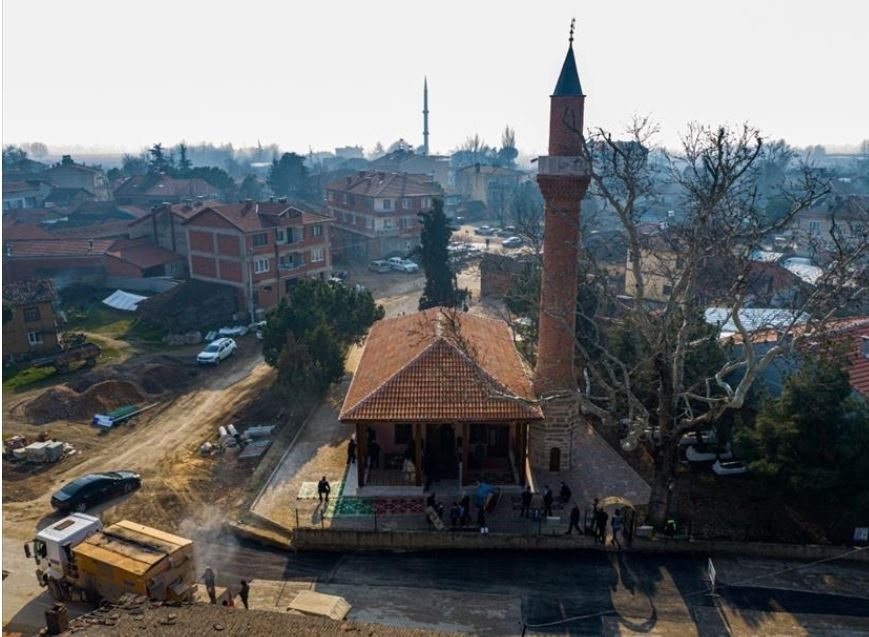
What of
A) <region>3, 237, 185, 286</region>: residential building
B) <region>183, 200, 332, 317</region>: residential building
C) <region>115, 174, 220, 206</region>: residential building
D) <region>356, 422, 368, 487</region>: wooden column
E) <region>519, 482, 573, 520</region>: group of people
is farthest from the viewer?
<region>115, 174, 220, 206</region>: residential building

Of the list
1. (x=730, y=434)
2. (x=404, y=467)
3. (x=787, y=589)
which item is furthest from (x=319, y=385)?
(x=787, y=589)

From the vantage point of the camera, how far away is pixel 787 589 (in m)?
18.7

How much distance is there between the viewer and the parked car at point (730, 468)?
79.4 feet

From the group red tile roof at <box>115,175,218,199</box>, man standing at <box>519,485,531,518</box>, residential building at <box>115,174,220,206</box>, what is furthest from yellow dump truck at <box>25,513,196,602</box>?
red tile roof at <box>115,175,218,199</box>

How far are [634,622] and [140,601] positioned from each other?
40.7 ft

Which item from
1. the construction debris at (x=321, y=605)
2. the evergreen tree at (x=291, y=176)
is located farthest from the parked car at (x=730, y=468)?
the evergreen tree at (x=291, y=176)

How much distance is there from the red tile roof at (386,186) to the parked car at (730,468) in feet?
166

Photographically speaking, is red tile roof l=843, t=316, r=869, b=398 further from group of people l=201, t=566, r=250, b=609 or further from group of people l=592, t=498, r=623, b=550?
group of people l=201, t=566, r=250, b=609

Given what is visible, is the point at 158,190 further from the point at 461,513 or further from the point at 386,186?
the point at 461,513

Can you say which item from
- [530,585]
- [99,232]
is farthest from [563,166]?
[99,232]

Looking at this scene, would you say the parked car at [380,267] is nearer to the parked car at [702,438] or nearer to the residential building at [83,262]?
the residential building at [83,262]

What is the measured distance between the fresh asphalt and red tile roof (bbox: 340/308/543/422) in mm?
4373

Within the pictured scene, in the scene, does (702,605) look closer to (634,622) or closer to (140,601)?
(634,622)

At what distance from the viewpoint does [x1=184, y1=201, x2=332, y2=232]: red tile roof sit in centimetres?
4694
